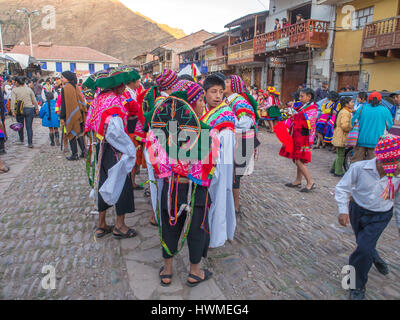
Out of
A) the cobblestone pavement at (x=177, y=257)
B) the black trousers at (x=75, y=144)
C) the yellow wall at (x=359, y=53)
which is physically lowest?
the cobblestone pavement at (x=177, y=257)

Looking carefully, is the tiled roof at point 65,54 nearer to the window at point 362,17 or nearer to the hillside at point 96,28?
the window at point 362,17

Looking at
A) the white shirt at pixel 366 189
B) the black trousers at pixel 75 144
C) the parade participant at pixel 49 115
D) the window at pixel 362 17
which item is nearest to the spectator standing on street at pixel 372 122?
the white shirt at pixel 366 189

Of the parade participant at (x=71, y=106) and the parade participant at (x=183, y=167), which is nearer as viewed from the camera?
the parade participant at (x=183, y=167)

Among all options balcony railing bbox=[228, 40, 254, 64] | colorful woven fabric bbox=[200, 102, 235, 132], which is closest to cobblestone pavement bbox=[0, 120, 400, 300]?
colorful woven fabric bbox=[200, 102, 235, 132]

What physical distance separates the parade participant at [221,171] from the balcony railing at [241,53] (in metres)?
19.2

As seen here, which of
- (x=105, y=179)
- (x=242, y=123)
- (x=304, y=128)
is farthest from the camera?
(x=304, y=128)

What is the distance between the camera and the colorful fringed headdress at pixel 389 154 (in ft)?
7.59

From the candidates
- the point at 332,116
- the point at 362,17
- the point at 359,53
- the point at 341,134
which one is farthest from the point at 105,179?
the point at 362,17

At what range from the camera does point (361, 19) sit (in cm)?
1384

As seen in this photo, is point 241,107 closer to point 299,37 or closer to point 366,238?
point 366,238

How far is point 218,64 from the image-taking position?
2745 centimetres

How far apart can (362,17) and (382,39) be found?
2.58 metres

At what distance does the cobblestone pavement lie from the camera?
8.95 feet

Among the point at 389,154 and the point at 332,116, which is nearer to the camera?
the point at 389,154
